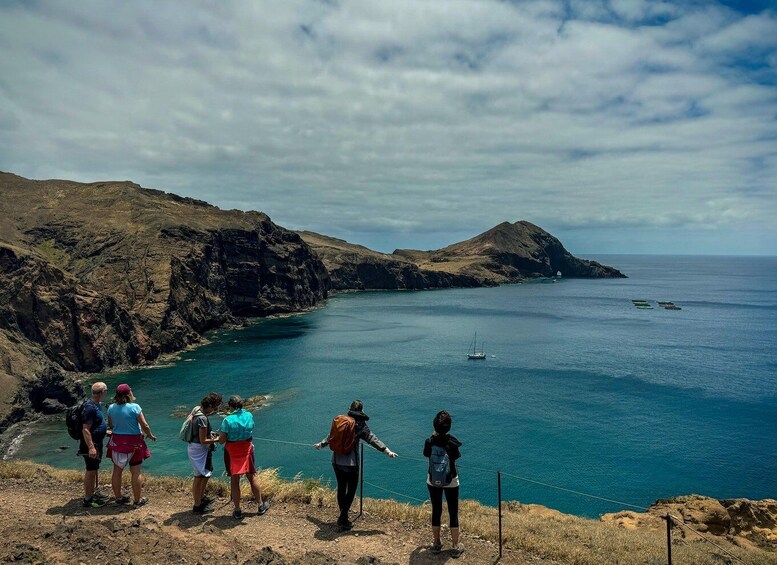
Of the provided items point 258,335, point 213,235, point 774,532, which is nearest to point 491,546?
point 774,532

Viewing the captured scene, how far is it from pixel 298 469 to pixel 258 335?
63.3 m

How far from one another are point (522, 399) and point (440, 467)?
49112 millimetres

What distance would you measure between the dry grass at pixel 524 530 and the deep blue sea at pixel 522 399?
56.7 ft

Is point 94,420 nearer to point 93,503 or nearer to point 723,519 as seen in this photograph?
point 93,503

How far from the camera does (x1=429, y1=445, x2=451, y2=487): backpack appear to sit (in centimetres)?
961

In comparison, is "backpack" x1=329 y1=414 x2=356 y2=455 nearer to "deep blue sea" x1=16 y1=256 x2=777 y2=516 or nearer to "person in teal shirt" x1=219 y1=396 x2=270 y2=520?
"person in teal shirt" x1=219 y1=396 x2=270 y2=520

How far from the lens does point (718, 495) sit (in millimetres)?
33719

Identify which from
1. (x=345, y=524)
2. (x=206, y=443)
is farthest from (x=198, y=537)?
(x=345, y=524)

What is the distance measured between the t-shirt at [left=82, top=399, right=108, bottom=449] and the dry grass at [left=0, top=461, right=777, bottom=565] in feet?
8.21

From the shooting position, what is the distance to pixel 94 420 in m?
11.0

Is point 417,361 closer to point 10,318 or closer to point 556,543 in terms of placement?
point 10,318

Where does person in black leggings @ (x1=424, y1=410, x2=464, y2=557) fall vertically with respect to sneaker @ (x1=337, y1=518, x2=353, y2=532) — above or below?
above

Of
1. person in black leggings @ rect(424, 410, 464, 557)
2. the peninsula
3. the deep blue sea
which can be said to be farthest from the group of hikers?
the peninsula

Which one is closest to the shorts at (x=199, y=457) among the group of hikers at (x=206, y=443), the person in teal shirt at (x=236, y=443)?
the group of hikers at (x=206, y=443)
